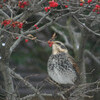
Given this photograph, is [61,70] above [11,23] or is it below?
below

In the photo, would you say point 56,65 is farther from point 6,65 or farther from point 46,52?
point 46,52

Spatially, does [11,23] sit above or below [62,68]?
above

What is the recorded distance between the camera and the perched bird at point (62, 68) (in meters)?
4.10

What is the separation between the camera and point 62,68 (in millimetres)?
4113

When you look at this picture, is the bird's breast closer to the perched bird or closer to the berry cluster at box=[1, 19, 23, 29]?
the perched bird

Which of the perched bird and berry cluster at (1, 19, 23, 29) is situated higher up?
berry cluster at (1, 19, 23, 29)

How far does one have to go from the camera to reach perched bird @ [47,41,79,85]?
13.5 ft

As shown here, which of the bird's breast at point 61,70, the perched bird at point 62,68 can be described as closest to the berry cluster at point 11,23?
the perched bird at point 62,68

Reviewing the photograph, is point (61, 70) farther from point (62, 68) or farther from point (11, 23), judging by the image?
point (11, 23)

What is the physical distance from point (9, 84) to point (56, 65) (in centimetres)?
105

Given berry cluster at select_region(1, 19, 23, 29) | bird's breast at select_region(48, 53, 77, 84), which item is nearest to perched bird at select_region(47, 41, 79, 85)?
bird's breast at select_region(48, 53, 77, 84)

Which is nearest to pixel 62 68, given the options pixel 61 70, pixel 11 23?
pixel 61 70

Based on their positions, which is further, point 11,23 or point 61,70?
point 61,70

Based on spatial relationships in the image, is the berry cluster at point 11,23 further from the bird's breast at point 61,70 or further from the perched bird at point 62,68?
the bird's breast at point 61,70
